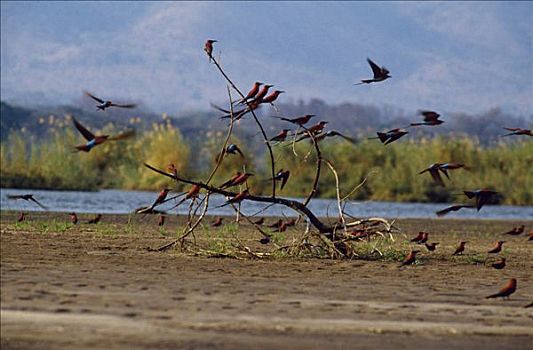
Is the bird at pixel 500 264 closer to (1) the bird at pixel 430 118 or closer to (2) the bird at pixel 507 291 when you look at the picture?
(1) the bird at pixel 430 118

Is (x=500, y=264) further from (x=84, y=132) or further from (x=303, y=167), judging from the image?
(x=303, y=167)

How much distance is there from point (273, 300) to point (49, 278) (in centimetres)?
181

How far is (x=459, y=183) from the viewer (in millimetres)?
35312

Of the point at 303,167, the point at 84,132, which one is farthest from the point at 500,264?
the point at 303,167

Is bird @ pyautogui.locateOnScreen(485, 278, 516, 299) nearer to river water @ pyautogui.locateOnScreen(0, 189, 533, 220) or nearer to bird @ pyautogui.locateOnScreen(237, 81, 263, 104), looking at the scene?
bird @ pyautogui.locateOnScreen(237, 81, 263, 104)

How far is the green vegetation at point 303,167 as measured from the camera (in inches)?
1310

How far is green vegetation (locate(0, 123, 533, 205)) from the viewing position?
33281 mm

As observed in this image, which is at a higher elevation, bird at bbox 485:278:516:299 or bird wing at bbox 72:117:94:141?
bird wing at bbox 72:117:94:141

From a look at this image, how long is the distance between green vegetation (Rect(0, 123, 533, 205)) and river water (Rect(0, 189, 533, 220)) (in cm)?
112

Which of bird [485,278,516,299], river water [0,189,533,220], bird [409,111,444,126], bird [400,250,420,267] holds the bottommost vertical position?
bird [485,278,516,299]

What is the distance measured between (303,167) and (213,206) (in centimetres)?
602

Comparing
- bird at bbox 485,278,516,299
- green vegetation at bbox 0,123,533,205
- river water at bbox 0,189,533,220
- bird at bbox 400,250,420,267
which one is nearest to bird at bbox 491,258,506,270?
bird at bbox 400,250,420,267

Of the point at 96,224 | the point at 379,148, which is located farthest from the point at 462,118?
the point at 96,224

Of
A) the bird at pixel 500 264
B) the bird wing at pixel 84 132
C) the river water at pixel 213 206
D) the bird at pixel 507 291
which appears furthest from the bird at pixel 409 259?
the river water at pixel 213 206
